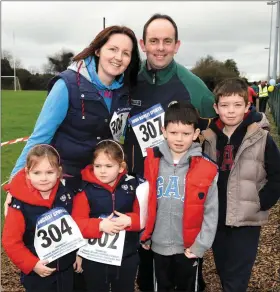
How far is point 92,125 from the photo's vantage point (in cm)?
303

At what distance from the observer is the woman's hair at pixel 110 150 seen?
2.89 metres

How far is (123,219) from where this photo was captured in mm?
2861

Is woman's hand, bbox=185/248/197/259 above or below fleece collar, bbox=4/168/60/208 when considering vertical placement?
below

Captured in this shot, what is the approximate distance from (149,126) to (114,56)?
0.70 metres

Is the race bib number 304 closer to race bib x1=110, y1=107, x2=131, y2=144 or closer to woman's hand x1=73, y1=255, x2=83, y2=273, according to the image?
woman's hand x1=73, y1=255, x2=83, y2=273

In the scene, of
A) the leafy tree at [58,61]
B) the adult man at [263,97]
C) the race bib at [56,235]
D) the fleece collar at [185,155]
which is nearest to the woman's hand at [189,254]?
the fleece collar at [185,155]

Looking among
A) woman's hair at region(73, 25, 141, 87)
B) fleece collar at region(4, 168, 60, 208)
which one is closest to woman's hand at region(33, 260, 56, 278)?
fleece collar at region(4, 168, 60, 208)

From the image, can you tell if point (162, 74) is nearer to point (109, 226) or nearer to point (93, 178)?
point (93, 178)

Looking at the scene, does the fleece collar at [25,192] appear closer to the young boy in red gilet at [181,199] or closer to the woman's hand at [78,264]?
the woman's hand at [78,264]

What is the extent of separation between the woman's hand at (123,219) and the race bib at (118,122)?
63 cm

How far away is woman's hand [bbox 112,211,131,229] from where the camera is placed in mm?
2852

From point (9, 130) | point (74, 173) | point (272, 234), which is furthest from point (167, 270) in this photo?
point (9, 130)

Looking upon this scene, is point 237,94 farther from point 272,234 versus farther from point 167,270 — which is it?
point 272,234

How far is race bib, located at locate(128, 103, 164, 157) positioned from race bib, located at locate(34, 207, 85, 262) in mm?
968
